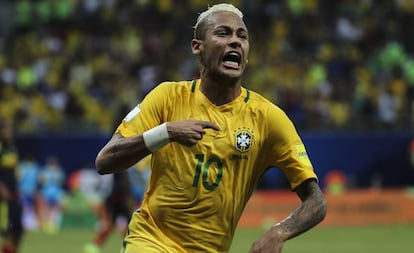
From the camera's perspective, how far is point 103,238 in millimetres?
18156

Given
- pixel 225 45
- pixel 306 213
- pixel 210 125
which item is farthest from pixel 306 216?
pixel 225 45

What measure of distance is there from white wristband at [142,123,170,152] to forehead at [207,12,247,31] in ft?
2.94

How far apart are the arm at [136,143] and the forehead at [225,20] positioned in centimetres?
73

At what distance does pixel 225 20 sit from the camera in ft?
24.4

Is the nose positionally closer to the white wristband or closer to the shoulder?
the shoulder

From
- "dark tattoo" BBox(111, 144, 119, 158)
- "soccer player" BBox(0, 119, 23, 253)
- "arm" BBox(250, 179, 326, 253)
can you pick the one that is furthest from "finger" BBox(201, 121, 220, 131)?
"soccer player" BBox(0, 119, 23, 253)

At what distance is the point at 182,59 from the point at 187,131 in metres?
23.1

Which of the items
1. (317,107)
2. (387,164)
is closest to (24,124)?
(317,107)

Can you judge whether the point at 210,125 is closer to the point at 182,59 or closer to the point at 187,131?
the point at 187,131

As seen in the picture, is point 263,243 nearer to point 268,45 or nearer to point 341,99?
point 341,99

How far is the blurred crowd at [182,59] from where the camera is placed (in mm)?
27578

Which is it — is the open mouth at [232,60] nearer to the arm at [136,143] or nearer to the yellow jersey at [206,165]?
the yellow jersey at [206,165]

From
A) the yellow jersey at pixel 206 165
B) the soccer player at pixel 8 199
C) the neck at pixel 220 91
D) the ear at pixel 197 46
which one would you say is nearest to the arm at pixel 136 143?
the yellow jersey at pixel 206 165

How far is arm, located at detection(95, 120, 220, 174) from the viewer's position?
683 cm
